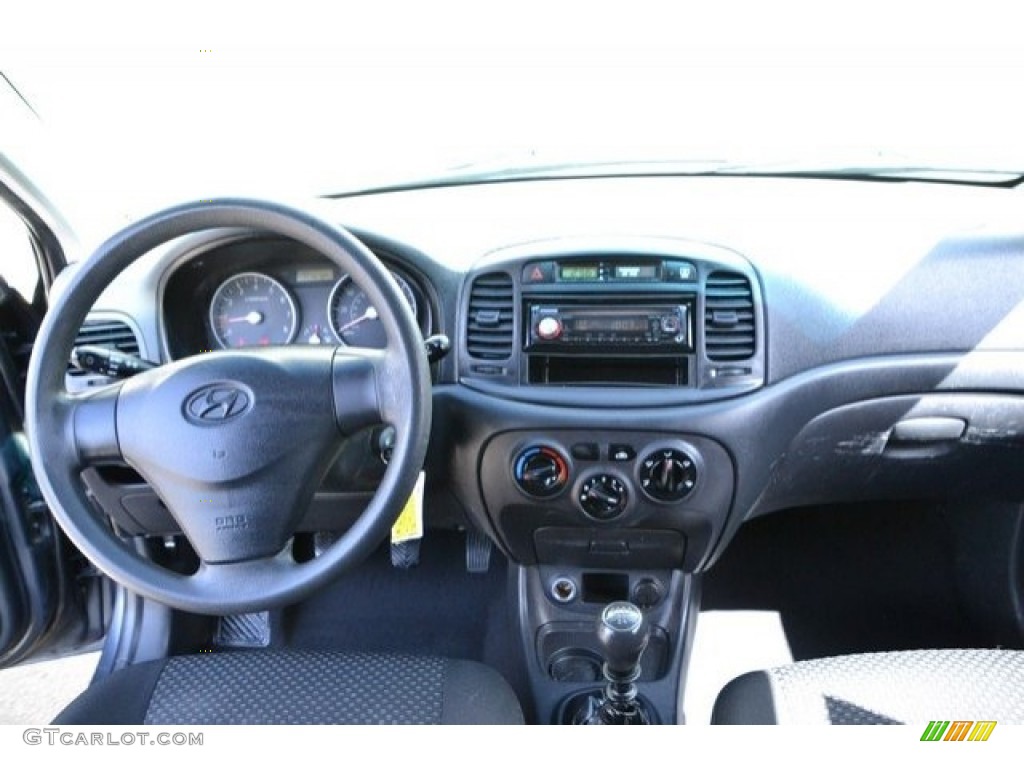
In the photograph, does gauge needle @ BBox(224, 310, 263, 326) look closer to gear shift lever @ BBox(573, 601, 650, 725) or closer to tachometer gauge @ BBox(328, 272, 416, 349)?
tachometer gauge @ BBox(328, 272, 416, 349)

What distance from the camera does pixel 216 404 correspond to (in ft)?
3.91

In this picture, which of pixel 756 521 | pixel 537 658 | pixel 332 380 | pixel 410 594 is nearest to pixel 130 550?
pixel 332 380

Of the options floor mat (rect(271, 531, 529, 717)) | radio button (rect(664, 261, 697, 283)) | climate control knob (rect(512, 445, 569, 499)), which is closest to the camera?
radio button (rect(664, 261, 697, 283))

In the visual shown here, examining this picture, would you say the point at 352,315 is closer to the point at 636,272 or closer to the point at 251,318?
the point at 251,318

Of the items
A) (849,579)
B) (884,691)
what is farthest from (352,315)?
(849,579)

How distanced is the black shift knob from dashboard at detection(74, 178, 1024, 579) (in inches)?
8.6

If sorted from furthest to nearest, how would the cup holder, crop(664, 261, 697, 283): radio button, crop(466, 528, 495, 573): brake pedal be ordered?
crop(466, 528, 495, 573): brake pedal
the cup holder
crop(664, 261, 697, 283): radio button

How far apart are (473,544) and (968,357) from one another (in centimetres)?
115

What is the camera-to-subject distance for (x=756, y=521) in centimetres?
222

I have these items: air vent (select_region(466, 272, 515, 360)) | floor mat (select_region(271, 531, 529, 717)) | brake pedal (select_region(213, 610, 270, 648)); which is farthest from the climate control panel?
brake pedal (select_region(213, 610, 270, 648))

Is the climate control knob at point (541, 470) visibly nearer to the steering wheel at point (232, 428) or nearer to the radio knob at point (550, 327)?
the radio knob at point (550, 327)

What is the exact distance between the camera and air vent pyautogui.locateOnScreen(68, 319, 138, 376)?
1613mm

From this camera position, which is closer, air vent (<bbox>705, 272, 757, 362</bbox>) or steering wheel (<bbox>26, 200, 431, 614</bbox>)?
steering wheel (<bbox>26, 200, 431, 614</bbox>)

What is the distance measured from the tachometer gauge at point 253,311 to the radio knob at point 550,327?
19.3 inches
